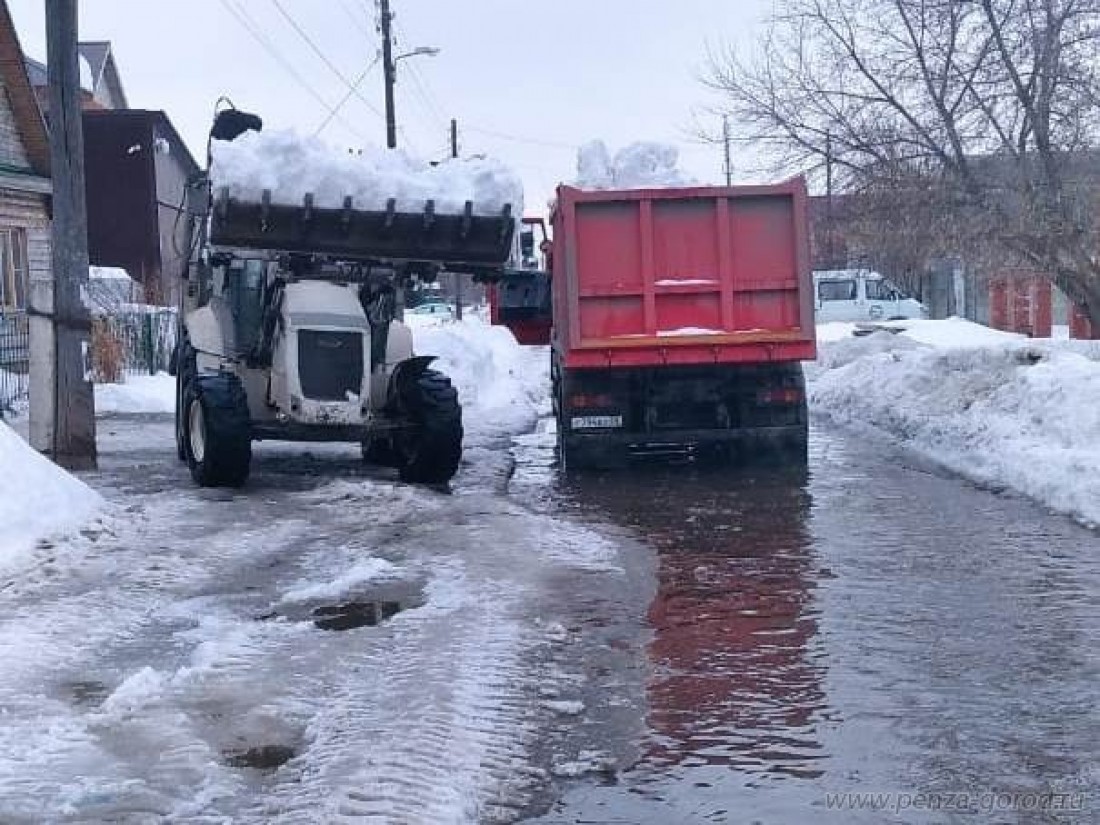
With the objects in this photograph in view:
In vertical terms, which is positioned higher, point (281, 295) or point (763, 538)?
point (281, 295)

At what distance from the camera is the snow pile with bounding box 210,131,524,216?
13844 mm

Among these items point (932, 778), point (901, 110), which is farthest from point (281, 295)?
point (901, 110)

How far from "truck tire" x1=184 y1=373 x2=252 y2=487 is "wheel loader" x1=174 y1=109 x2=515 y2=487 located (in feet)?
0.04

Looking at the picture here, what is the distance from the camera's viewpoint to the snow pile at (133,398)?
81.6 feet

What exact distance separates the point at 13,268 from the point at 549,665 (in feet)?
80.0

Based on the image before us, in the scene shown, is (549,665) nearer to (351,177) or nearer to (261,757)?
(261,757)

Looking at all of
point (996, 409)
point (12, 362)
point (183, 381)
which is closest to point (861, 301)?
point (12, 362)

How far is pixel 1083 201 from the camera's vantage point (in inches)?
866

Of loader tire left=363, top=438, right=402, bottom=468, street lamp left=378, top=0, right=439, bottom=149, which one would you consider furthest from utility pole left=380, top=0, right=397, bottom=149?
loader tire left=363, top=438, right=402, bottom=468

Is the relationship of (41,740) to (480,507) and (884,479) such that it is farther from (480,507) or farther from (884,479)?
(884,479)

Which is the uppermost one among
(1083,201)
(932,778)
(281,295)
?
(1083,201)

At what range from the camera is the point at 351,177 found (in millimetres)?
14148

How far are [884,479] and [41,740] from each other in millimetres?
10499

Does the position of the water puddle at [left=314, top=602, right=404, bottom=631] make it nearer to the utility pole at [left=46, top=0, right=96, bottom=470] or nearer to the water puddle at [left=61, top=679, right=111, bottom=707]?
the water puddle at [left=61, top=679, right=111, bottom=707]
